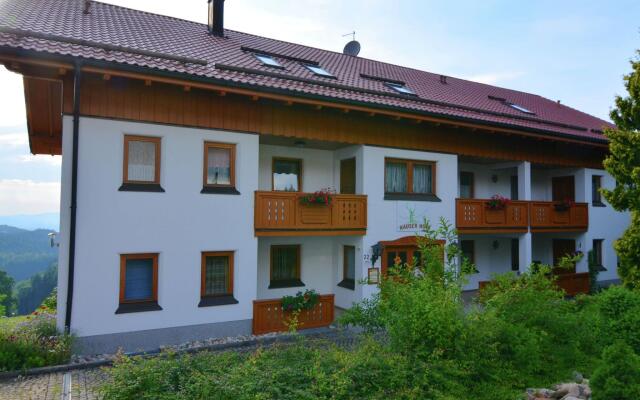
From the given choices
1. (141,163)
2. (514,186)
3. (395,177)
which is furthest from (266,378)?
(514,186)

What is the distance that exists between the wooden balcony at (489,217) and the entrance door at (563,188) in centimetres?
464

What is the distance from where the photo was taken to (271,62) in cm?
1402

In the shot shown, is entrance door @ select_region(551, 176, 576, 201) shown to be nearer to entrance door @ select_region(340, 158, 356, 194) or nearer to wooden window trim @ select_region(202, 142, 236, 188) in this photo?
entrance door @ select_region(340, 158, 356, 194)

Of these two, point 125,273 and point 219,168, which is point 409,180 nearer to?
point 219,168

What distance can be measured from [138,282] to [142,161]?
292 centimetres

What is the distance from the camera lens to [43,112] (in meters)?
12.8

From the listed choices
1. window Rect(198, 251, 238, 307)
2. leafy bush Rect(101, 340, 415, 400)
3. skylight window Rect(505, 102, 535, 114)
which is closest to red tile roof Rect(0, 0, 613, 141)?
skylight window Rect(505, 102, 535, 114)

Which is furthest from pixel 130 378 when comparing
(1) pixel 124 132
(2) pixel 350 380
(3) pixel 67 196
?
(1) pixel 124 132

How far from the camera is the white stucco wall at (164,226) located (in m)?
9.71

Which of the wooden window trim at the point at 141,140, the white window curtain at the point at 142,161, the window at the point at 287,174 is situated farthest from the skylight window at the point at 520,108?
the white window curtain at the point at 142,161

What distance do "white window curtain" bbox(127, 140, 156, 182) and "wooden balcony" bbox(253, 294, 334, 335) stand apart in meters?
4.25

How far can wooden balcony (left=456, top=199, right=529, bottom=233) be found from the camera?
50.4ft

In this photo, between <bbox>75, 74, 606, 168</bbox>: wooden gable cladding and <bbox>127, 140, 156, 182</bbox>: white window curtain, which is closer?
<bbox>75, 74, 606, 168</bbox>: wooden gable cladding

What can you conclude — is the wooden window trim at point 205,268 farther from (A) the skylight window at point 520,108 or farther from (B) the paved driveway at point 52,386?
(A) the skylight window at point 520,108
